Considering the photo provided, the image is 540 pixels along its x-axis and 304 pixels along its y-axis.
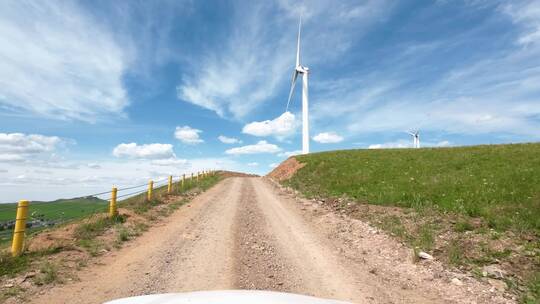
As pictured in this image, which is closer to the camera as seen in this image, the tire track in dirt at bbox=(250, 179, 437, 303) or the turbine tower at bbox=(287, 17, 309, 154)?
the tire track in dirt at bbox=(250, 179, 437, 303)

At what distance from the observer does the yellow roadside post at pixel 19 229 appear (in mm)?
9094

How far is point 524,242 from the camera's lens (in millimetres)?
9688

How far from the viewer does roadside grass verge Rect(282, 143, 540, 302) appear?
360 inches

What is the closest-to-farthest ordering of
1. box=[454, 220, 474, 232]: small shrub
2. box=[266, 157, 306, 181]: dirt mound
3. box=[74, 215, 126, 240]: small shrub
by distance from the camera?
box=[454, 220, 474, 232]: small shrub, box=[74, 215, 126, 240]: small shrub, box=[266, 157, 306, 181]: dirt mound

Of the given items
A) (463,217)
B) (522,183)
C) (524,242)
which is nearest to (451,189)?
(522,183)

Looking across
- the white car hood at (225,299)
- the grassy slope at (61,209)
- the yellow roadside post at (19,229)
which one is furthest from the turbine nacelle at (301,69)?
the white car hood at (225,299)

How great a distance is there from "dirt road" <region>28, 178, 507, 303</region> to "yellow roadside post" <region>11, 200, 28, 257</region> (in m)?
2.14

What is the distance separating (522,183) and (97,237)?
18152mm

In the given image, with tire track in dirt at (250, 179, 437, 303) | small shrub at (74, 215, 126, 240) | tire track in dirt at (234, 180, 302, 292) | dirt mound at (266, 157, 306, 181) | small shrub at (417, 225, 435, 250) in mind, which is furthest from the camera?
dirt mound at (266, 157, 306, 181)

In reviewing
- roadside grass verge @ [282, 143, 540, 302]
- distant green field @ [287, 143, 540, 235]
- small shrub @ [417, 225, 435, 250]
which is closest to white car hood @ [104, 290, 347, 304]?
roadside grass verge @ [282, 143, 540, 302]

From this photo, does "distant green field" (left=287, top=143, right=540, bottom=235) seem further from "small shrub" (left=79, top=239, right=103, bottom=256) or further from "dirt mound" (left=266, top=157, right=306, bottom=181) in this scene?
"dirt mound" (left=266, top=157, right=306, bottom=181)

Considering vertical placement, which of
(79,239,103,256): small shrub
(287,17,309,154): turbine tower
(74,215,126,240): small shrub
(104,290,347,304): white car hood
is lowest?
(79,239,103,256): small shrub

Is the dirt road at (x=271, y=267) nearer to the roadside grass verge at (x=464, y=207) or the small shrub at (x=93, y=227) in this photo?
the roadside grass verge at (x=464, y=207)

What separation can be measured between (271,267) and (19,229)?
6987 mm
